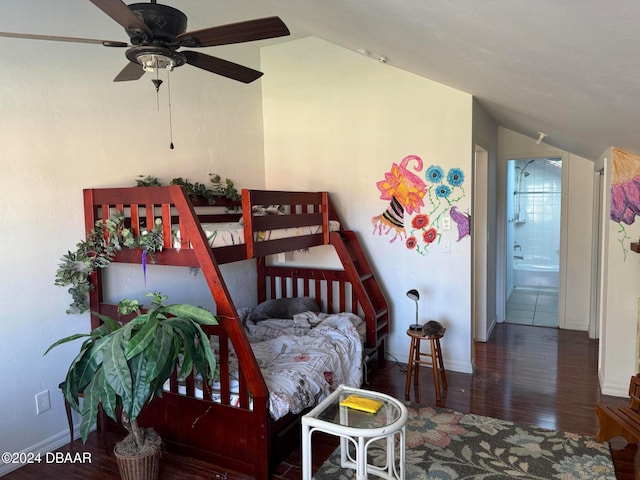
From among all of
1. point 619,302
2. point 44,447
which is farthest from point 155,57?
point 619,302

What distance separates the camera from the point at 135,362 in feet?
6.74

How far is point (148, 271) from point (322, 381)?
5.06ft

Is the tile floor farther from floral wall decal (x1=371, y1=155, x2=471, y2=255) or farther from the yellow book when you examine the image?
the yellow book

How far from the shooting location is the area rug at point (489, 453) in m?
2.40

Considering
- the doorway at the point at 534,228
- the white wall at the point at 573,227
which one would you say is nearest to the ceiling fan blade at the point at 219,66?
the white wall at the point at 573,227

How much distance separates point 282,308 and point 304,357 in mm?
1102

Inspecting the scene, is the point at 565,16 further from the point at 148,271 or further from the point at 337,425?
the point at 148,271

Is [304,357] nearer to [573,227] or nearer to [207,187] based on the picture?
[207,187]

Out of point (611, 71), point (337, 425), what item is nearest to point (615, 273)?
point (611, 71)

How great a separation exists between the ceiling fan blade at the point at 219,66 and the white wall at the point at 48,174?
3.98ft

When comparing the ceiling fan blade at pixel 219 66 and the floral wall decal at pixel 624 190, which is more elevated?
the ceiling fan blade at pixel 219 66

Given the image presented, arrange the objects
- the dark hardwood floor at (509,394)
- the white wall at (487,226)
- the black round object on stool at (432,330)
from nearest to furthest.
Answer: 1. the dark hardwood floor at (509,394)
2. the black round object on stool at (432,330)
3. the white wall at (487,226)

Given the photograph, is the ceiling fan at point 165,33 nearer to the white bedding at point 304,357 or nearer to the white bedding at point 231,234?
the white bedding at point 231,234

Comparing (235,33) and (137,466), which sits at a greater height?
(235,33)
